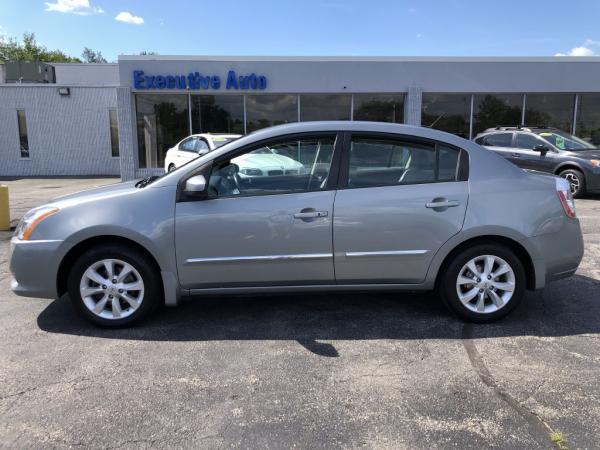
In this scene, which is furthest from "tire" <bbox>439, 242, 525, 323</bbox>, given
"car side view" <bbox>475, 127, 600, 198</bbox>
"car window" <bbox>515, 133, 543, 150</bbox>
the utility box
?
the utility box

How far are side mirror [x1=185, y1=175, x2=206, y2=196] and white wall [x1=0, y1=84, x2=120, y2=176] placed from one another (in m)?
17.9

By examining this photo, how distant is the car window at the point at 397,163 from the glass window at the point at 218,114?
1311 cm

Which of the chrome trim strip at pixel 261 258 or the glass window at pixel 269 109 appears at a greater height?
the glass window at pixel 269 109

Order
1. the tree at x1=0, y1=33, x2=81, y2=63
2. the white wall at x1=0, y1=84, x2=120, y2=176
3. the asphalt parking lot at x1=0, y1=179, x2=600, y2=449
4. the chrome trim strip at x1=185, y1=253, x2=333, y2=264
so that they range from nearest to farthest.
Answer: the asphalt parking lot at x1=0, y1=179, x2=600, y2=449 < the chrome trim strip at x1=185, y1=253, x2=333, y2=264 < the white wall at x1=0, y1=84, x2=120, y2=176 < the tree at x1=0, y1=33, x2=81, y2=63

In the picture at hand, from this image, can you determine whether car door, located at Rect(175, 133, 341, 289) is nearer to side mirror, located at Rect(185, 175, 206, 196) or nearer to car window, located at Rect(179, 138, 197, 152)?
side mirror, located at Rect(185, 175, 206, 196)

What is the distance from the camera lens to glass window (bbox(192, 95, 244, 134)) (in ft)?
54.1

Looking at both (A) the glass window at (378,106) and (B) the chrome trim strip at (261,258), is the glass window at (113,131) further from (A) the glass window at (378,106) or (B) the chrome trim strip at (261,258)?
(B) the chrome trim strip at (261,258)

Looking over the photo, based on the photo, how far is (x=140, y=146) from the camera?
1677 centimetres

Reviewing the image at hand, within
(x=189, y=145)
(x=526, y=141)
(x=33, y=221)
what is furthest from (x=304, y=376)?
(x=189, y=145)

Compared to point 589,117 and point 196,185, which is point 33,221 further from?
point 589,117

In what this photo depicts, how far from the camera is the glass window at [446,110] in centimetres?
1652

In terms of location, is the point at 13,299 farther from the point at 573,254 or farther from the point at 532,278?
the point at 573,254

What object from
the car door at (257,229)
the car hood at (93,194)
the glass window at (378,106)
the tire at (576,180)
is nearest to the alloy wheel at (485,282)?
the car door at (257,229)

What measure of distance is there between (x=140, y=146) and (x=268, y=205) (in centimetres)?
1414
